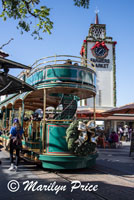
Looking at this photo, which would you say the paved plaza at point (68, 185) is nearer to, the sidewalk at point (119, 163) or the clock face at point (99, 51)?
the sidewalk at point (119, 163)

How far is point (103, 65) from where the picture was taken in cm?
3253

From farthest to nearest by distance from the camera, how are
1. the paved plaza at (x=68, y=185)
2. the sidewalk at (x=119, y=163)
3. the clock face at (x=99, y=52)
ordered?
the clock face at (x=99, y=52), the sidewalk at (x=119, y=163), the paved plaza at (x=68, y=185)

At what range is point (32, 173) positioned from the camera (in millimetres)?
6281

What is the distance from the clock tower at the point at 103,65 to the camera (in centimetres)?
3165

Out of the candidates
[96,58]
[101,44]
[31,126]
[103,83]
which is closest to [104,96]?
[103,83]

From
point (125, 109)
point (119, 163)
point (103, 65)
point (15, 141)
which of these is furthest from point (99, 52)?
point (15, 141)

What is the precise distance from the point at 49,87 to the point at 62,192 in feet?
11.1

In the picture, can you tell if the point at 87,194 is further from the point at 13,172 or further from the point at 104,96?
the point at 104,96

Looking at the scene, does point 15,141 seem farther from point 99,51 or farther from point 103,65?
point 99,51

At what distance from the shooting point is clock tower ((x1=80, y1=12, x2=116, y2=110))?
31645mm

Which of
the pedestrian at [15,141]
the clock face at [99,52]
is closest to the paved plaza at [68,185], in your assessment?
the pedestrian at [15,141]

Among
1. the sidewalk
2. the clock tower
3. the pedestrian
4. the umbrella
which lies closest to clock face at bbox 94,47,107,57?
the clock tower

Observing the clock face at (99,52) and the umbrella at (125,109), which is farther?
the clock face at (99,52)

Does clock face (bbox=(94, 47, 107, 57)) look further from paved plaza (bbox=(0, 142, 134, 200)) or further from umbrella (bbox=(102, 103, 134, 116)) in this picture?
paved plaza (bbox=(0, 142, 134, 200))
